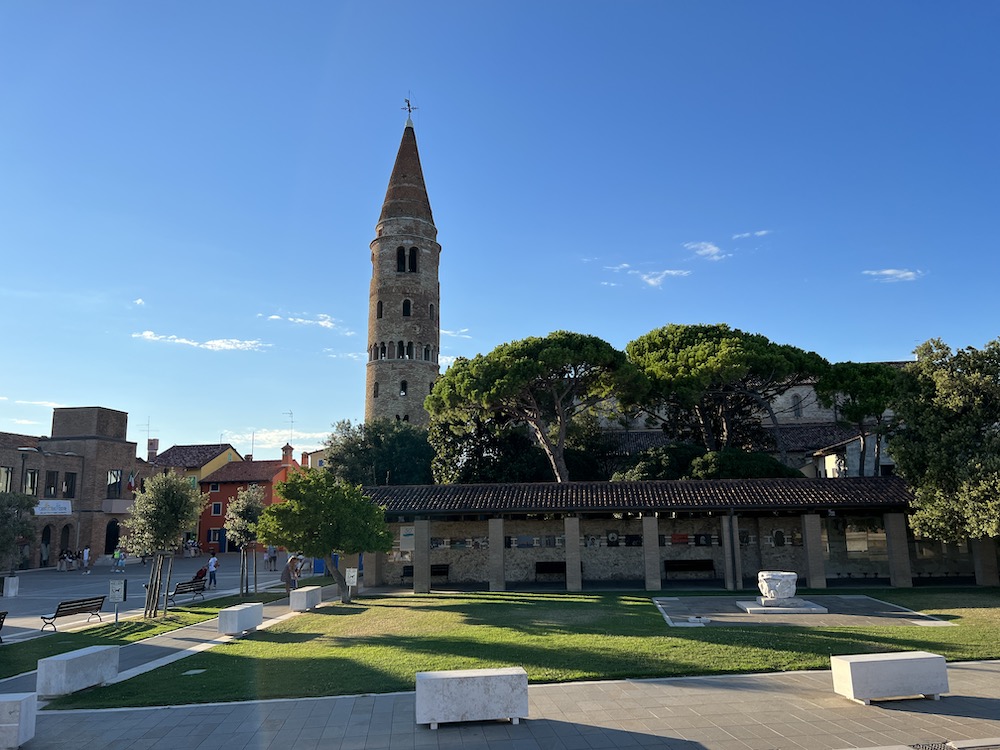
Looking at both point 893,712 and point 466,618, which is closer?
point 893,712

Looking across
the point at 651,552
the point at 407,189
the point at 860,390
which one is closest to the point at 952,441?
the point at 651,552

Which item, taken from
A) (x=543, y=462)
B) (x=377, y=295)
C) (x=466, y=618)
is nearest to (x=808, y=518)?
(x=466, y=618)

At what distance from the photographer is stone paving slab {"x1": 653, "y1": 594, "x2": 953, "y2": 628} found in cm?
1683

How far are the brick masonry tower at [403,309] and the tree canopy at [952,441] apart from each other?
3854 centimetres

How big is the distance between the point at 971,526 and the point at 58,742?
2338 cm

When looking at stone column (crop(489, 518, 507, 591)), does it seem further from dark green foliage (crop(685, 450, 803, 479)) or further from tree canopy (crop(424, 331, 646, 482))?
dark green foliage (crop(685, 450, 803, 479))

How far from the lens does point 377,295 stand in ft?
193

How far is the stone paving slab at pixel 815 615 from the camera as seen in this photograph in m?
16.8

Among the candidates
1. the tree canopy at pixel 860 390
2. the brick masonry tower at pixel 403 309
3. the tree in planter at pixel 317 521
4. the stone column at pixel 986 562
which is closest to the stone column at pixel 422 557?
the tree in planter at pixel 317 521

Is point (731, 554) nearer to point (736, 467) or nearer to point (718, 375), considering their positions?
point (736, 467)

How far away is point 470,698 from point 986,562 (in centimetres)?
2374

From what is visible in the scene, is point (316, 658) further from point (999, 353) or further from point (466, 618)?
point (999, 353)

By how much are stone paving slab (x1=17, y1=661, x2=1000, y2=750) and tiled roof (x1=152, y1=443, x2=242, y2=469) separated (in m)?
58.1

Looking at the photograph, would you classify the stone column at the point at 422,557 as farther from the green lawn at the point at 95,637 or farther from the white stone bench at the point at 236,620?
the white stone bench at the point at 236,620
